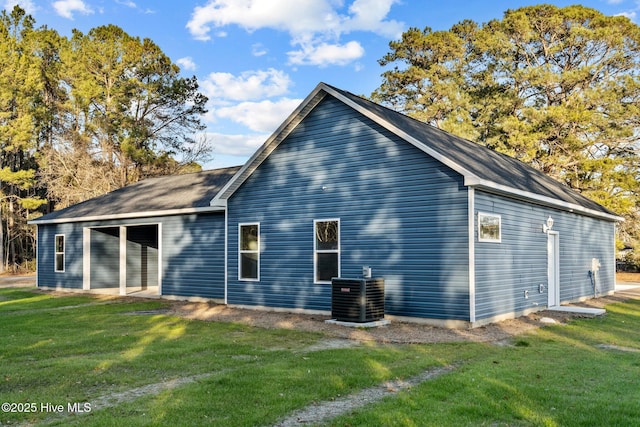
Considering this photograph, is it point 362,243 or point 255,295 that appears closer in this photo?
point 362,243

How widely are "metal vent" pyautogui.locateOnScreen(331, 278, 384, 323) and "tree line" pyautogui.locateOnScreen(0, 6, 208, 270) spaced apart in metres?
27.2

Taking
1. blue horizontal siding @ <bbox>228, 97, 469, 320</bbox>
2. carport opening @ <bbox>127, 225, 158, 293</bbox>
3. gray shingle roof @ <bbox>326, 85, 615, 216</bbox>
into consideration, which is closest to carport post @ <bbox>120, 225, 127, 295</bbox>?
carport opening @ <bbox>127, 225, 158, 293</bbox>

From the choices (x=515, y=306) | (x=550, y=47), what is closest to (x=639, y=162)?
(x=550, y=47)

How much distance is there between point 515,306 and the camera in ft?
42.2

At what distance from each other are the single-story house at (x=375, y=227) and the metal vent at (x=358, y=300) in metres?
0.48

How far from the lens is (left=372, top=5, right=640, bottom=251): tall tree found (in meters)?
28.5

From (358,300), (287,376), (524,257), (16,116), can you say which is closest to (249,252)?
(358,300)

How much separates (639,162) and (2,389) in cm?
3178

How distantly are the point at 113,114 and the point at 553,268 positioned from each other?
29.8 metres

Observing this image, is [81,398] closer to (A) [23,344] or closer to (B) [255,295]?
(A) [23,344]

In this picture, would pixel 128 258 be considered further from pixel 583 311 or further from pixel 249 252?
pixel 583 311

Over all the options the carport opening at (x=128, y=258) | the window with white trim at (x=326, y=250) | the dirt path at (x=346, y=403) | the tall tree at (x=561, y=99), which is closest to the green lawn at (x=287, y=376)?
the dirt path at (x=346, y=403)

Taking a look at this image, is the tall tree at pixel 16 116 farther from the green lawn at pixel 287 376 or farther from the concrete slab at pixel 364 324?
the concrete slab at pixel 364 324

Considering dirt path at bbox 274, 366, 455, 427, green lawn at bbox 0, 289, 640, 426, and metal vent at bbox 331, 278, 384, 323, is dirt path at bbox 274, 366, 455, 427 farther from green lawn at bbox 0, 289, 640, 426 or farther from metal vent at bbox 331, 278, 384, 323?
metal vent at bbox 331, 278, 384, 323
